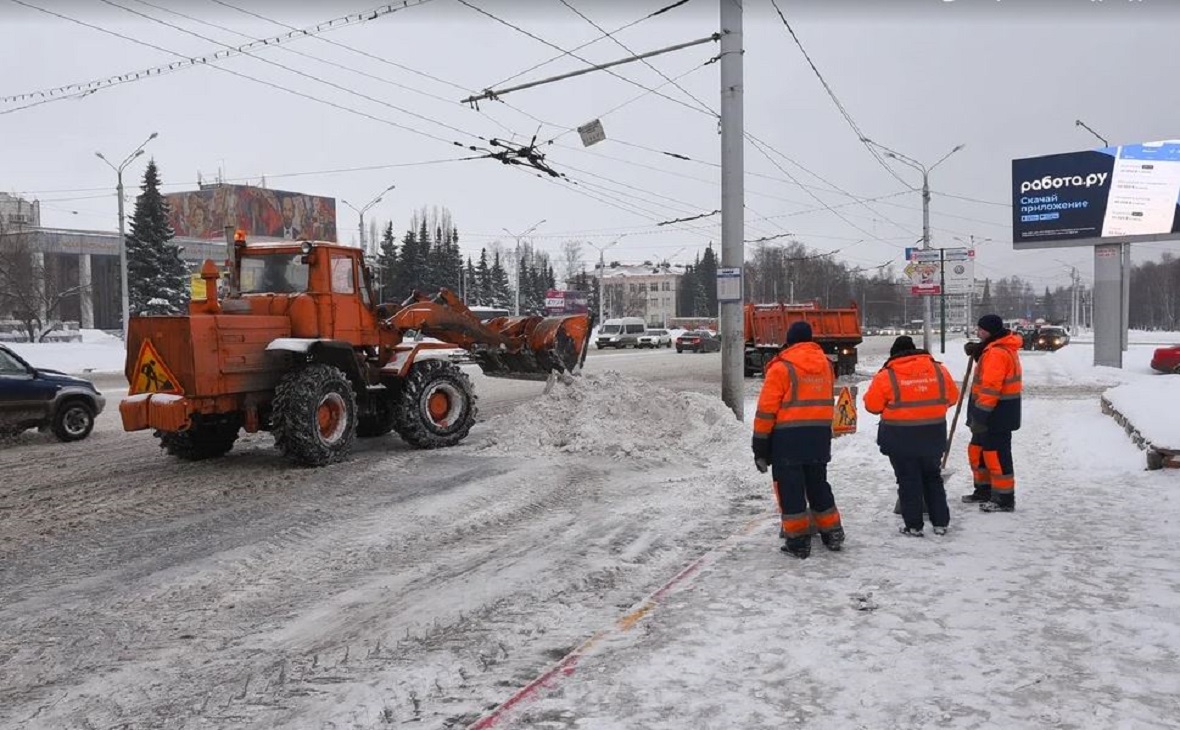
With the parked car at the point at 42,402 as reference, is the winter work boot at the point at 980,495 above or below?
below

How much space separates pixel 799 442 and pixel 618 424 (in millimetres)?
5650

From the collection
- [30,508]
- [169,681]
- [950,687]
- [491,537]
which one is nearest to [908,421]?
[950,687]

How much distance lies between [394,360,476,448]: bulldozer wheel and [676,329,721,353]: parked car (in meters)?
33.7

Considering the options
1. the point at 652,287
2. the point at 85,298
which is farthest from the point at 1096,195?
the point at 652,287

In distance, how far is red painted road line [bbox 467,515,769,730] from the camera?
372cm

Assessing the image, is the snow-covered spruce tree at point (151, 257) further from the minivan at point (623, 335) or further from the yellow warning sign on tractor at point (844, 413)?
the yellow warning sign on tractor at point (844, 413)

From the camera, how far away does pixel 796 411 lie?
6.12 metres

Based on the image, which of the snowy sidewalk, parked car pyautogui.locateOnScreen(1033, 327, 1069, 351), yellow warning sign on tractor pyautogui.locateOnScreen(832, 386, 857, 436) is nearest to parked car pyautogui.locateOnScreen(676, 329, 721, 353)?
parked car pyautogui.locateOnScreen(1033, 327, 1069, 351)

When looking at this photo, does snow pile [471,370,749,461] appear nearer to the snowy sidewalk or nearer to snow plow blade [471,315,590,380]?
snow plow blade [471,315,590,380]

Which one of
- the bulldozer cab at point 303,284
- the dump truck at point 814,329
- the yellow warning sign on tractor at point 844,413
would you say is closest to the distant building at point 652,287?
the dump truck at point 814,329

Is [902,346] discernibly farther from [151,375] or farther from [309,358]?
[151,375]

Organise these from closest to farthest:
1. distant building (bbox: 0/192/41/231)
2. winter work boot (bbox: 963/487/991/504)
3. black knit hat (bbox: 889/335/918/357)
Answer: black knit hat (bbox: 889/335/918/357) < winter work boot (bbox: 963/487/991/504) < distant building (bbox: 0/192/41/231)

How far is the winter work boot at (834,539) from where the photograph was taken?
6.19m

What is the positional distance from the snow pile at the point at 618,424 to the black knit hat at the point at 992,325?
3749 mm
